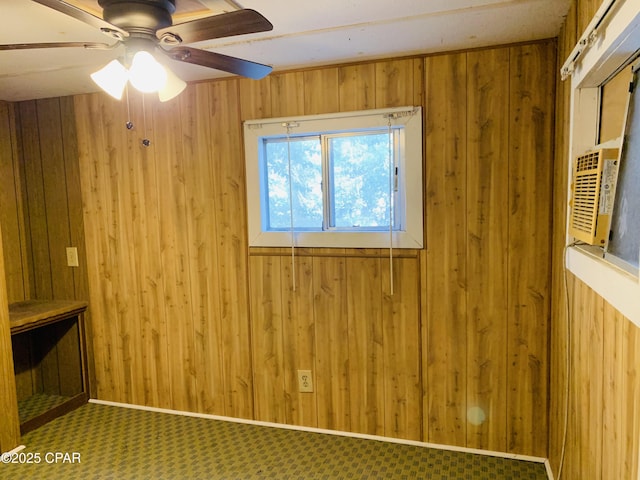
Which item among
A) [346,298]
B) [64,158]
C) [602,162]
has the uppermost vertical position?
[64,158]

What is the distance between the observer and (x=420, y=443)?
8.44 feet

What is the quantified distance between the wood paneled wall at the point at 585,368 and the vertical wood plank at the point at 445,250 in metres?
0.45

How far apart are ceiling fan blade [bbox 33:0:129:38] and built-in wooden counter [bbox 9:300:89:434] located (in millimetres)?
2186

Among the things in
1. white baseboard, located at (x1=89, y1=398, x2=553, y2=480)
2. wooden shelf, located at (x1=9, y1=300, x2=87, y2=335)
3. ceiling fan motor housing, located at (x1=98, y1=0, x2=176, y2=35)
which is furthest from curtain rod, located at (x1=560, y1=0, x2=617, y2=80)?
wooden shelf, located at (x1=9, y1=300, x2=87, y2=335)

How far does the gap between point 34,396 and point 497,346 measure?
10.7 ft

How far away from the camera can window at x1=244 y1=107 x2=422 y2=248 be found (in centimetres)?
245

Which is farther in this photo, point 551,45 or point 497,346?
point 497,346

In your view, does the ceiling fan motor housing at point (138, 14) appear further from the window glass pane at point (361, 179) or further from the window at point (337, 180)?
the window glass pane at point (361, 179)

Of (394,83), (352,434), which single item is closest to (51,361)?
(352,434)

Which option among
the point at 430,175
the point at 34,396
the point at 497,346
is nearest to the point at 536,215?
the point at 430,175

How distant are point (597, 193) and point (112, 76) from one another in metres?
1.73

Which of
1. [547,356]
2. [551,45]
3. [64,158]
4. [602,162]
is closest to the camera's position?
[602,162]

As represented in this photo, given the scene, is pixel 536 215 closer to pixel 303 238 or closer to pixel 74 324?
pixel 303 238

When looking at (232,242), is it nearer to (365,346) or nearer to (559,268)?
(365,346)
